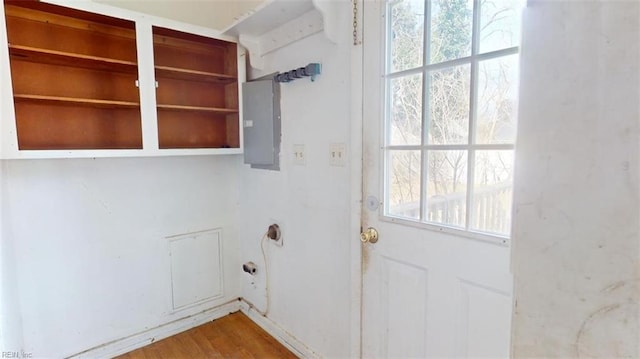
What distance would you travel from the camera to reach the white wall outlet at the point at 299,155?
1.84 m

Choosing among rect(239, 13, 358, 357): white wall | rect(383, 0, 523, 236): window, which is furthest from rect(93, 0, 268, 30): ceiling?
rect(383, 0, 523, 236): window

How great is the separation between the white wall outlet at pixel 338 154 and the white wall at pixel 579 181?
1.29m

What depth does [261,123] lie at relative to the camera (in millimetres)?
2074

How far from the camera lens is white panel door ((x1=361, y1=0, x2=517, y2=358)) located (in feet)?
3.59

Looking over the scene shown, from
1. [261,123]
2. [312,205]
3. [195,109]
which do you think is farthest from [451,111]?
[195,109]

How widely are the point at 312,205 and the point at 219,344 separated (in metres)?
1.16

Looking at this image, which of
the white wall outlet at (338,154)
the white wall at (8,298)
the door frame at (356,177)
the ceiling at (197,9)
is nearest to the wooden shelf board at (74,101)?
the white wall at (8,298)

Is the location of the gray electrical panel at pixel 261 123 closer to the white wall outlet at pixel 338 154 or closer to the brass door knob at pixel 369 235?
the white wall outlet at pixel 338 154

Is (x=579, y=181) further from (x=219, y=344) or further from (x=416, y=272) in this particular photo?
(x=219, y=344)

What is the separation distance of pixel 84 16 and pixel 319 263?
1794 millimetres

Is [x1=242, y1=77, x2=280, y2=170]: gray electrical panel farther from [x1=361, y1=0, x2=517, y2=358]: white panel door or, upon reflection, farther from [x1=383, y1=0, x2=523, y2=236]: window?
[x1=383, y1=0, x2=523, y2=236]: window

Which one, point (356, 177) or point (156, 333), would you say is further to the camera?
point (156, 333)

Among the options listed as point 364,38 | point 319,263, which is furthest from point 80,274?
point 364,38

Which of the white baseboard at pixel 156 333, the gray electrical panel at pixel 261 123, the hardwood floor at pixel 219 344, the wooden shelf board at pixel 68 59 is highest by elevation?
the wooden shelf board at pixel 68 59
